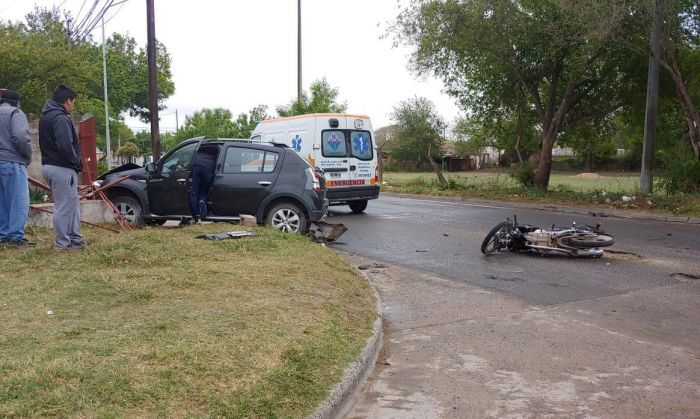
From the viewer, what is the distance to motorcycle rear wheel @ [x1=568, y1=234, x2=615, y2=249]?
922cm

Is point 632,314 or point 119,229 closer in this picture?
point 632,314

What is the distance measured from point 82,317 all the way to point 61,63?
64.7ft

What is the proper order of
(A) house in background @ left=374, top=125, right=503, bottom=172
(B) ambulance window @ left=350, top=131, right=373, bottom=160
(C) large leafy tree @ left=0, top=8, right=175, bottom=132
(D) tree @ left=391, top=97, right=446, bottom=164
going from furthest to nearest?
(A) house in background @ left=374, top=125, right=503, bottom=172 < (D) tree @ left=391, top=97, right=446, bottom=164 < (C) large leafy tree @ left=0, top=8, right=175, bottom=132 < (B) ambulance window @ left=350, top=131, right=373, bottom=160

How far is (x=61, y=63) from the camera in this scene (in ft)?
71.5

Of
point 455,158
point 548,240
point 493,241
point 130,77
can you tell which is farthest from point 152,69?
point 455,158

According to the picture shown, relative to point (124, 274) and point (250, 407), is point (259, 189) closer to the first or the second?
point (124, 274)

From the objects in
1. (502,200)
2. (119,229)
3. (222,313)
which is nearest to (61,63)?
(119,229)

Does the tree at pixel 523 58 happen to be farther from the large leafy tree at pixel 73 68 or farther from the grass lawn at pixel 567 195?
the large leafy tree at pixel 73 68

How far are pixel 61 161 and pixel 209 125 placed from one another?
90.3 ft

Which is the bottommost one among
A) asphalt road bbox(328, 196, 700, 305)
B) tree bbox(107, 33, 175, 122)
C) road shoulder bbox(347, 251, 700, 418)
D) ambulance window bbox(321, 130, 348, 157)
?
road shoulder bbox(347, 251, 700, 418)

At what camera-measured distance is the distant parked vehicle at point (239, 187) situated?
34.5 feet

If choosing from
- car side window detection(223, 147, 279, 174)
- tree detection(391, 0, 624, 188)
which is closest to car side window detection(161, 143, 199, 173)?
car side window detection(223, 147, 279, 174)

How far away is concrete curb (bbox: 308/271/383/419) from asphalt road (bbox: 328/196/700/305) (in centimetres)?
264

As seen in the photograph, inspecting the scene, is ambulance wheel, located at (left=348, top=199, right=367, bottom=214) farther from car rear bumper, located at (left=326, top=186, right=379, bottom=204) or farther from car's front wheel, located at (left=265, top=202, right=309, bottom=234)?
car's front wheel, located at (left=265, top=202, right=309, bottom=234)
